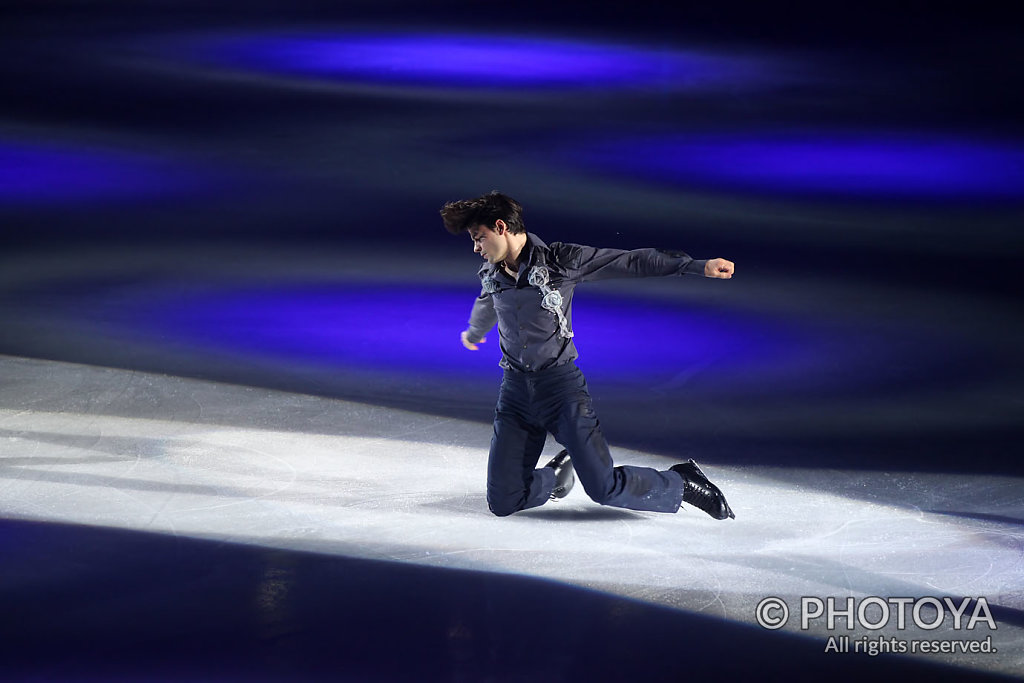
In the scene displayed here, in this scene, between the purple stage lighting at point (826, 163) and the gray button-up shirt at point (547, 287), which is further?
the purple stage lighting at point (826, 163)

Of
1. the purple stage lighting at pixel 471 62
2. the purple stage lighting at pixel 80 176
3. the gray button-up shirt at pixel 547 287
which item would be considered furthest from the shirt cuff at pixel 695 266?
the purple stage lighting at pixel 471 62

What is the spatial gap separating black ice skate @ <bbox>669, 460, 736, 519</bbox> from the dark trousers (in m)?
0.04

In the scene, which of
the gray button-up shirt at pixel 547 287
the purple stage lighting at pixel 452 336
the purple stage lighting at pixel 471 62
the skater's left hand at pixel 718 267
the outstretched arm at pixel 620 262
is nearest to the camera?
the skater's left hand at pixel 718 267

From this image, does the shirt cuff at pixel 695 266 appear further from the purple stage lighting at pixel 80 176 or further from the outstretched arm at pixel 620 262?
the purple stage lighting at pixel 80 176

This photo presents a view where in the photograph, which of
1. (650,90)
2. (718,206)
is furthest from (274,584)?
(650,90)

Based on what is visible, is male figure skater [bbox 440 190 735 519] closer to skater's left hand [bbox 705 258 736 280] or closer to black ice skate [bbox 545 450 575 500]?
skater's left hand [bbox 705 258 736 280]

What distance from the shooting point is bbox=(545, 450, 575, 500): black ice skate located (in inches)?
226

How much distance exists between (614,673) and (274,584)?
4.37ft

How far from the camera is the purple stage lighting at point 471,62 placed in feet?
47.5

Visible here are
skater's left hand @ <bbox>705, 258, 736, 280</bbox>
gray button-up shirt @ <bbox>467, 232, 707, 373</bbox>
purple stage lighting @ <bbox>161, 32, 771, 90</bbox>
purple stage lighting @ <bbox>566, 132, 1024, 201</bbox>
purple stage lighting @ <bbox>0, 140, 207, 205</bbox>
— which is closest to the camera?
skater's left hand @ <bbox>705, 258, 736, 280</bbox>

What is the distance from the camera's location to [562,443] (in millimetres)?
5402

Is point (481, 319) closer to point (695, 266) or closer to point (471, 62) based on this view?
point (695, 266)

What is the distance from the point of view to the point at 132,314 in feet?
29.6

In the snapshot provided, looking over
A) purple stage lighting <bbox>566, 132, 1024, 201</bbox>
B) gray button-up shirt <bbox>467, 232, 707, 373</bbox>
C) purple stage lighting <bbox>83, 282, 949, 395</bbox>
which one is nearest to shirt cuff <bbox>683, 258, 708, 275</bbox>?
gray button-up shirt <bbox>467, 232, 707, 373</bbox>
